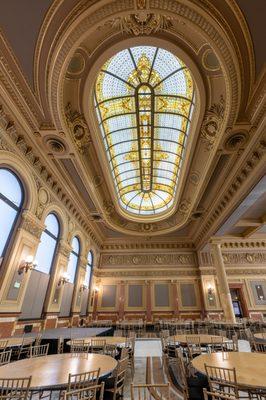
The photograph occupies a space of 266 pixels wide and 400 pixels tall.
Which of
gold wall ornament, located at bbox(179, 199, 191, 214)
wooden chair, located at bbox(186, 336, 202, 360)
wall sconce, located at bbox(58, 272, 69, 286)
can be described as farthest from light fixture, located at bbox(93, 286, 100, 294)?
wooden chair, located at bbox(186, 336, 202, 360)

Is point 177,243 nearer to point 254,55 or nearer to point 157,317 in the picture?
point 157,317

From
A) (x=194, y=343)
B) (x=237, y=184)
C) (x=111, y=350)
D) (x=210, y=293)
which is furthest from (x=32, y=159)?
(x=210, y=293)

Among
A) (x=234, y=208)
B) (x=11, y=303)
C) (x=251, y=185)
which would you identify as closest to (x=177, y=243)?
Answer: (x=234, y=208)

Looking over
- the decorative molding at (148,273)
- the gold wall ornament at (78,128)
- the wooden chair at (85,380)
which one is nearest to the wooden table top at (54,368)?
the wooden chair at (85,380)

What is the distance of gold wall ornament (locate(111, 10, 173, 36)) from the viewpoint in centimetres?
493

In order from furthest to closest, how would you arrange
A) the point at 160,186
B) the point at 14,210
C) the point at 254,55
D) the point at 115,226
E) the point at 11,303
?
1. the point at 115,226
2. the point at 160,186
3. the point at 14,210
4. the point at 11,303
5. the point at 254,55

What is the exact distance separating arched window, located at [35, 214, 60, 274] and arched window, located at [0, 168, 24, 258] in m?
1.74

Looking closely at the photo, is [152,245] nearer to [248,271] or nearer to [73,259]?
[73,259]

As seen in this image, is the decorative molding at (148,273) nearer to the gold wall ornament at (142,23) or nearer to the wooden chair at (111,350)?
the wooden chair at (111,350)

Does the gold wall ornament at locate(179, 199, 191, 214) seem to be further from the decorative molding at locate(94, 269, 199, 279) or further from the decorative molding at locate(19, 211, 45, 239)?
the decorative molding at locate(19, 211, 45, 239)

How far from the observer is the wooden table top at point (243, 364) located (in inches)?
89.4

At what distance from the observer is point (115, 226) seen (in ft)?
45.5

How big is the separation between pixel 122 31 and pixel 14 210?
597 centimetres

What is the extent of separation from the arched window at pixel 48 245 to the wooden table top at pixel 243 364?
6.34 metres
